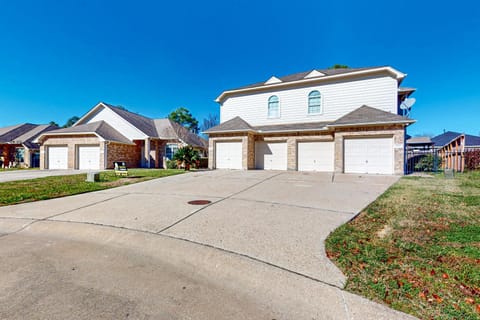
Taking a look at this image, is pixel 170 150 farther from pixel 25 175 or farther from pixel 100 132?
pixel 25 175

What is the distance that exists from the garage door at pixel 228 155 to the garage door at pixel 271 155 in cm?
158

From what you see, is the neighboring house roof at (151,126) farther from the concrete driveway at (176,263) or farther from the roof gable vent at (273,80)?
the concrete driveway at (176,263)

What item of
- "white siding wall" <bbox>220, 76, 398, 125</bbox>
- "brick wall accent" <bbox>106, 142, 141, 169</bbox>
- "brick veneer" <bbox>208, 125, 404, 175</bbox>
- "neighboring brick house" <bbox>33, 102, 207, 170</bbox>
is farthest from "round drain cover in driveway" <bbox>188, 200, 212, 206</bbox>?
"brick wall accent" <bbox>106, 142, 141, 169</bbox>

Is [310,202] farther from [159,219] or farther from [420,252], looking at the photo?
[159,219]

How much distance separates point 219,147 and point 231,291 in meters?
15.8

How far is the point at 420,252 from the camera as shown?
3.29 meters

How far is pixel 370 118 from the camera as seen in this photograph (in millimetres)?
13586

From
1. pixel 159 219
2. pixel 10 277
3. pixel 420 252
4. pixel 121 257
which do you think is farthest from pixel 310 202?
pixel 10 277

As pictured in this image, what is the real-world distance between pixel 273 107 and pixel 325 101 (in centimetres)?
427

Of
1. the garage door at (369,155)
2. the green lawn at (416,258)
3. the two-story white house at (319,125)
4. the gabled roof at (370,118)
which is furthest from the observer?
the two-story white house at (319,125)

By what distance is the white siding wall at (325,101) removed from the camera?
15375mm

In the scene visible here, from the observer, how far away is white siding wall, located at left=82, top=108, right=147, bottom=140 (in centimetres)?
2239

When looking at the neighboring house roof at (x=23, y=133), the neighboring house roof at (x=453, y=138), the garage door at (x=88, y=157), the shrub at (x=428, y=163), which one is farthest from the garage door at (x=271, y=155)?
the neighboring house roof at (x=23, y=133)

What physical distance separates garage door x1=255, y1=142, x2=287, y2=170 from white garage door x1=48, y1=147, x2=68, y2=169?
18.2m
